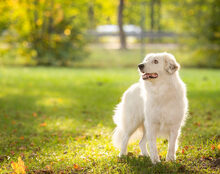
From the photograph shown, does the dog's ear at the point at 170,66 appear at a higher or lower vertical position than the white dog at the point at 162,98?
higher

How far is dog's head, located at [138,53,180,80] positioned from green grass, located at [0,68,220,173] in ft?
3.92

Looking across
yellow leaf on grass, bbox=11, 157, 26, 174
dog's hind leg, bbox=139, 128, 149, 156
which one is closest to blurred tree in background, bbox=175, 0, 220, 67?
dog's hind leg, bbox=139, 128, 149, 156

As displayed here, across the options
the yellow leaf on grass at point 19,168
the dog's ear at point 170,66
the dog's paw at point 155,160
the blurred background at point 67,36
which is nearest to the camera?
the yellow leaf on grass at point 19,168

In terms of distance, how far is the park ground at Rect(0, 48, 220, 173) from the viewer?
4.54 m

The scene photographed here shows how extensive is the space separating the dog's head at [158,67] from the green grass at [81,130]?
119 cm

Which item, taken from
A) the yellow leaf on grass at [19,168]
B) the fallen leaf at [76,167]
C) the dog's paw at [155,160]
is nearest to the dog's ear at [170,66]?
the dog's paw at [155,160]

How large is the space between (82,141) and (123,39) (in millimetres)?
21229

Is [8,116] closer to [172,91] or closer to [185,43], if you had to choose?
[172,91]

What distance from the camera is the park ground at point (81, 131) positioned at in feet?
14.9

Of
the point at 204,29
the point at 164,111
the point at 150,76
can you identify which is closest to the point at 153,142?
the point at 164,111

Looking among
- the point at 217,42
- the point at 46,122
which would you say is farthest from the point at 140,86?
the point at 217,42

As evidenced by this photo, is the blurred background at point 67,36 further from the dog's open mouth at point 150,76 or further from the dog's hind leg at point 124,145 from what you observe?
the dog's open mouth at point 150,76

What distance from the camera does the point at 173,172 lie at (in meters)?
4.16

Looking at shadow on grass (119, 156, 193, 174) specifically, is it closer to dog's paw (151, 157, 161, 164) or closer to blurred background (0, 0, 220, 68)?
dog's paw (151, 157, 161, 164)
